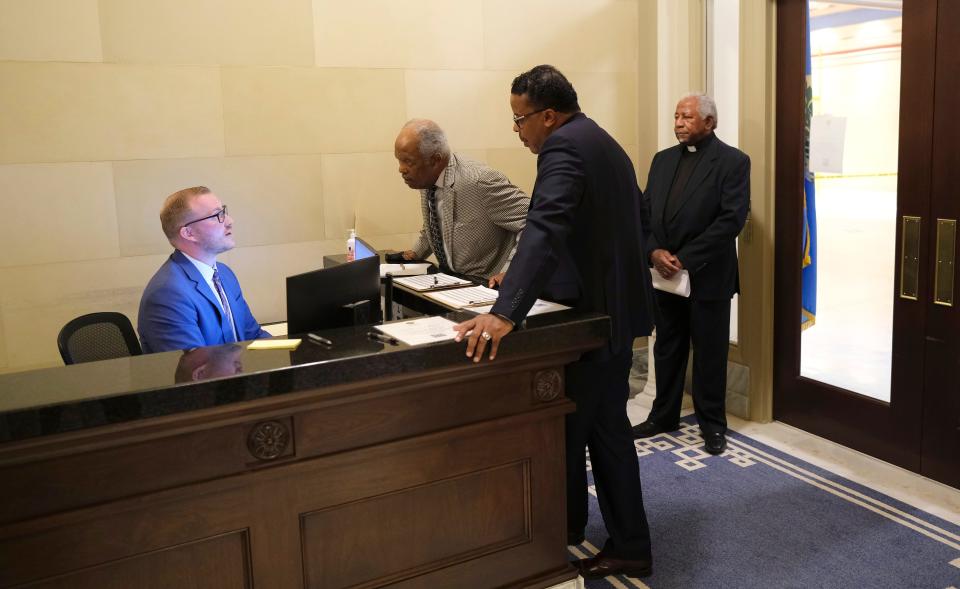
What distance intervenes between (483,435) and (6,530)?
1.22m

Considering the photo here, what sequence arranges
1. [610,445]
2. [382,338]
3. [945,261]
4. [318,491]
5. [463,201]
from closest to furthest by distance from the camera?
1. [318,491]
2. [382,338]
3. [610,445]
4. [945,261]
5. [463,201]

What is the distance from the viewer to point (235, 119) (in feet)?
13.3

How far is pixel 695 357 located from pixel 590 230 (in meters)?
1.85

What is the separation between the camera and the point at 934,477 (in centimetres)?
362

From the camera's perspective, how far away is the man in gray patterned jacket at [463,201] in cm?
356

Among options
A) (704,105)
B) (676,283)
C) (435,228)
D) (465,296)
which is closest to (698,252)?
(676,283)

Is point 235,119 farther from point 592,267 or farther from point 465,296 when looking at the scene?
point 592,267

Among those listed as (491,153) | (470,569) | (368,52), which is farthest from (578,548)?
(368,52)

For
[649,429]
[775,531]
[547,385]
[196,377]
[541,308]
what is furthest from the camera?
[649,429]

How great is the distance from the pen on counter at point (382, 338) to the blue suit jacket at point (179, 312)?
0.66 metres

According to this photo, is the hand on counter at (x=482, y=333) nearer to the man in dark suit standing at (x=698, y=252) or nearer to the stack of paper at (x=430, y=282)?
the stack of paper at (x=430, y=282)

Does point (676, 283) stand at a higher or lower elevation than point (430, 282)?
lower

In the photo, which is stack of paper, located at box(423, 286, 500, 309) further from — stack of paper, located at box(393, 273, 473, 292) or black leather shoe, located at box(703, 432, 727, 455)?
black leather shoe, located at box(703, 432, 727, 455)

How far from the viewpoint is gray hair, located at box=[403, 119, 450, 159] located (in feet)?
11.6
